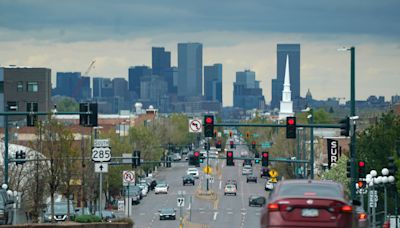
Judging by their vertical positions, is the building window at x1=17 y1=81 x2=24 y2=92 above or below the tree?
above

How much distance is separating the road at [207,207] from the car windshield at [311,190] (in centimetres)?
5053

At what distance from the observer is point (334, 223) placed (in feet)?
82.3

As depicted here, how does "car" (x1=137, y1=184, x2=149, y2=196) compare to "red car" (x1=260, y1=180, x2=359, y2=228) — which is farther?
"car" (x1=137, y1=184, x2=149, y2=196)

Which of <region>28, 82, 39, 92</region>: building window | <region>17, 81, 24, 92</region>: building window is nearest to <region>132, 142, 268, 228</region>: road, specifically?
<region>28, 82, 39, 92</region>: building window

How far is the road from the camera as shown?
83.5m

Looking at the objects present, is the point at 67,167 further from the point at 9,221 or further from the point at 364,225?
the point at 364,225

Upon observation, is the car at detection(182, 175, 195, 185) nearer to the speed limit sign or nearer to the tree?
the tree

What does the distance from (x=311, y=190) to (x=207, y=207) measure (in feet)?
253

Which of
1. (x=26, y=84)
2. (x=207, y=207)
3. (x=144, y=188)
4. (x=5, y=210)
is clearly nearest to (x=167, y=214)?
(x=207, y=207)

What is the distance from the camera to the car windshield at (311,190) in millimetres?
25531

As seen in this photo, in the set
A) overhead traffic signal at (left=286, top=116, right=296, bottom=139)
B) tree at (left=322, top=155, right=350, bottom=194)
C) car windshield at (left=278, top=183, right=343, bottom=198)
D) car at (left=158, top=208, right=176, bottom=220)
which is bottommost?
car at (left=158, top=208, right=176, bottom=220)

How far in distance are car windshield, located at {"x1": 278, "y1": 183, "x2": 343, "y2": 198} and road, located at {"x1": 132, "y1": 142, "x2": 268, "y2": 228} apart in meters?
50.5

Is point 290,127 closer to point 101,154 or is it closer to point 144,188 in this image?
point 101,154

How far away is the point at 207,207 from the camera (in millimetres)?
102625
